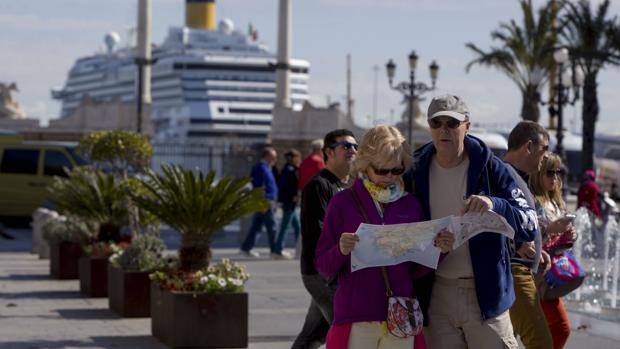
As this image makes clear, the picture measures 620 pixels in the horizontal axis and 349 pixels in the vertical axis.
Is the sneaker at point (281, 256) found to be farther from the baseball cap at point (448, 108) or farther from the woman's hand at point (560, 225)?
the baseball cap at point (448, 108)

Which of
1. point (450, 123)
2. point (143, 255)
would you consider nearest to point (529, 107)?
point (143, 255)

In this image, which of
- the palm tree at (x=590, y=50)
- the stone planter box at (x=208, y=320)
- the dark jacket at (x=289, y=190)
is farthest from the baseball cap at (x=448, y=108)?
the palm tree at (x=590, y=50)

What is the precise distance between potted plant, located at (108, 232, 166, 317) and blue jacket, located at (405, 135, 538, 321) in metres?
6.87

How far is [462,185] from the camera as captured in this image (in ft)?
18.7

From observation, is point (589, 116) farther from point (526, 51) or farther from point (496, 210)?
point (496, 210)

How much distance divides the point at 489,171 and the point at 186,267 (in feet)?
18.2

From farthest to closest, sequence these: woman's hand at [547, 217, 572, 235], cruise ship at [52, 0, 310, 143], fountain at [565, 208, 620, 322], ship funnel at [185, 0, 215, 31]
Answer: ship funnel at [185, 0, 215, 31] → cruise ship at [52, 0, 310, 143] → fountain at [565, 208, 620, 322] → woman's hand at [547, 217, 572, 235]

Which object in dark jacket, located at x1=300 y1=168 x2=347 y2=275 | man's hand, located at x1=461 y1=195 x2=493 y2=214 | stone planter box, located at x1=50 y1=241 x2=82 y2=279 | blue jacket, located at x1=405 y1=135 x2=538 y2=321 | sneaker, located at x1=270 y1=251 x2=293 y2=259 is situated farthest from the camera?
sneaker, located at x1=270 y1=251 x2=293 y2=259

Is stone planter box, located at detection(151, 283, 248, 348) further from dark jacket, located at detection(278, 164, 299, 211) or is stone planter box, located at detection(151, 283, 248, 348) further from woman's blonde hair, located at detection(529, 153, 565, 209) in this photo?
dark jacket, located at detection(278, 164, 299, 211)

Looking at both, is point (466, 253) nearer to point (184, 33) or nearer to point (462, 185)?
point (462, 185)

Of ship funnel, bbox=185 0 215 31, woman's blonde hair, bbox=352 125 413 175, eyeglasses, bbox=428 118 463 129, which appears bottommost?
woman's blonde hair, bbox=352 125 413 175

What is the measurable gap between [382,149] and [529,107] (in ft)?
132

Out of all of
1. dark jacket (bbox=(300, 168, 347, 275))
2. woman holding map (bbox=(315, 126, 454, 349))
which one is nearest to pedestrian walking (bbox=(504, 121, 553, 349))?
woman holding map (bbox=(315, 126, 454, 349))

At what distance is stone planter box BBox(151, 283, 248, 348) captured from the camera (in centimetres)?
1030
